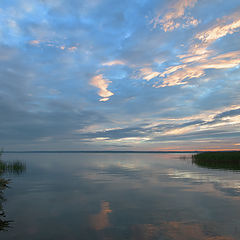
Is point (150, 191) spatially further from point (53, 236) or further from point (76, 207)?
point (53, 236)

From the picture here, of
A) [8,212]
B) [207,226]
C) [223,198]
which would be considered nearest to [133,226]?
[207,226]

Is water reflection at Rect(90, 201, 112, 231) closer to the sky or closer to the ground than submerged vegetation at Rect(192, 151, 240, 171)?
closer to the ground

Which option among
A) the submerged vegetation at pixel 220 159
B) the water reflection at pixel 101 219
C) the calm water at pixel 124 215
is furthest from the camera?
the submerged vegetation at pixel 220 159

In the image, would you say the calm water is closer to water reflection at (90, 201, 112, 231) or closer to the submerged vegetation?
water reflection at (90, 201, 112, 231)

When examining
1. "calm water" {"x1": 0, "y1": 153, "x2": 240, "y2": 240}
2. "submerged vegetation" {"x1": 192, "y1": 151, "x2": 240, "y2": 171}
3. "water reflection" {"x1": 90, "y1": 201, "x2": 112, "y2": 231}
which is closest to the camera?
"calm water" {"x1": 0, "y1": 153, "x2": 240, "y2": 240}

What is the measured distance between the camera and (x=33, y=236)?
1180 centimetres

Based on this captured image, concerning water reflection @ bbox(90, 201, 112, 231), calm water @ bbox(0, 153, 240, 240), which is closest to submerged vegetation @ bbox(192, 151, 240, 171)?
calm water @ bbox(0, 153, 240, 240)

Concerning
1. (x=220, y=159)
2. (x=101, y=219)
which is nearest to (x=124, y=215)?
(x=101, y=219)

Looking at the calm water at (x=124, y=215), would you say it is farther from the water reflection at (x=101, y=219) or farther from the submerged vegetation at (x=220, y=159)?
the submerged vegetation at (x=220, y=159)

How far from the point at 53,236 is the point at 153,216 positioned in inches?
271

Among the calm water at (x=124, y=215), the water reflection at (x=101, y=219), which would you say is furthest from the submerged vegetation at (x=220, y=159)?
the water reflection at (x=101, y=219)

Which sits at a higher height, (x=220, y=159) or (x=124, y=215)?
(x=220, y=159)

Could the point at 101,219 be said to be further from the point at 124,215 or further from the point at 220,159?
the point at 220,159

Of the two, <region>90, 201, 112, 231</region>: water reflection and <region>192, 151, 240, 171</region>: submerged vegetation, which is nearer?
<region>90, 201, 112, 231</region>: water reflection
